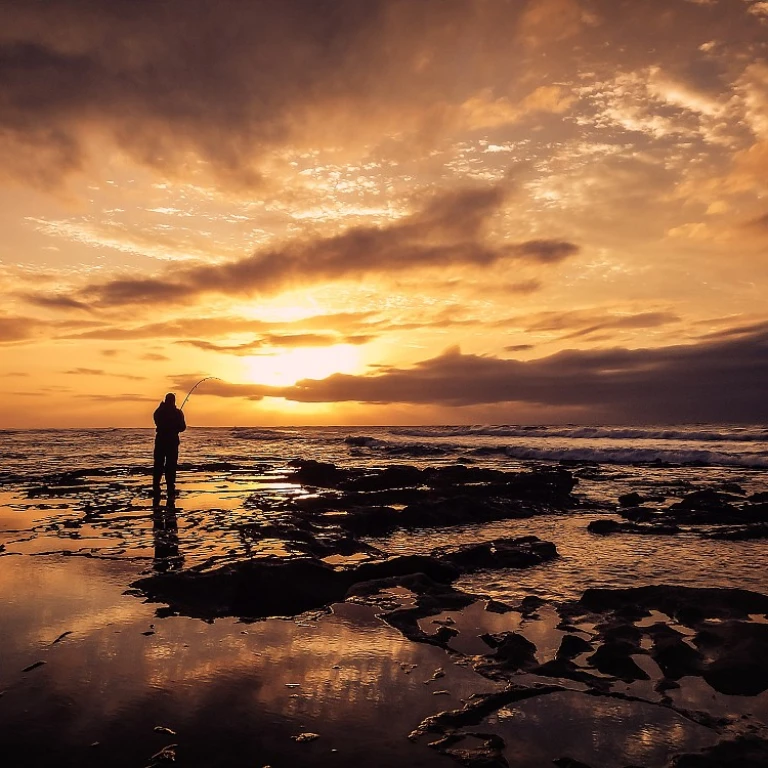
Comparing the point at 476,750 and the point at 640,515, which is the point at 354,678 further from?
the point at 640,515

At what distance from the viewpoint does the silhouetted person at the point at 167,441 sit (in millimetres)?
17297

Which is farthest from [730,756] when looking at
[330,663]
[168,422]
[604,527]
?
[168,422]

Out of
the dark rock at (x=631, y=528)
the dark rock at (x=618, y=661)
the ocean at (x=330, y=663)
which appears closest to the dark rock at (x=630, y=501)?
the dark rock at (x=631, y=528)

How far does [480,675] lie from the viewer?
16.3 feet

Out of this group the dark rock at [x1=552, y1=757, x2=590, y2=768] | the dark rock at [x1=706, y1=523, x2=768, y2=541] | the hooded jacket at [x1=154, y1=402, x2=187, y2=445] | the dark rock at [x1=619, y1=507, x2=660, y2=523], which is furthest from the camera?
the hooded jacket at [x1=154, y1=402, x2=187, y2=445]

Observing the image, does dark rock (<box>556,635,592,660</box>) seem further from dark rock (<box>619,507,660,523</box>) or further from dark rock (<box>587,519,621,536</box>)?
dark rock (<box>619,507,660,523</box>)

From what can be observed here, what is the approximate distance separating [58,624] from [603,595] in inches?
235

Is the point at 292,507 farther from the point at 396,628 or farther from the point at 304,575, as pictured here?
the point at 396,628

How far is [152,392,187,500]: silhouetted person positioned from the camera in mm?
17297

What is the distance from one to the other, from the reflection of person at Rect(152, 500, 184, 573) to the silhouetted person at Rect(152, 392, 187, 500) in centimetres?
237

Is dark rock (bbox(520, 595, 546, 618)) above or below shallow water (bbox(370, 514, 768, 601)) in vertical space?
above

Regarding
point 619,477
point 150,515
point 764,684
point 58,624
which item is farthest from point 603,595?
point 619,477

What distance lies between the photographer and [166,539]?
10.6 metres

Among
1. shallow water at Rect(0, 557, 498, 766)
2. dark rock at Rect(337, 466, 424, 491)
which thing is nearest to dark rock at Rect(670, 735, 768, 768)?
shallow water at Rect(0, 557, 498, 766)
